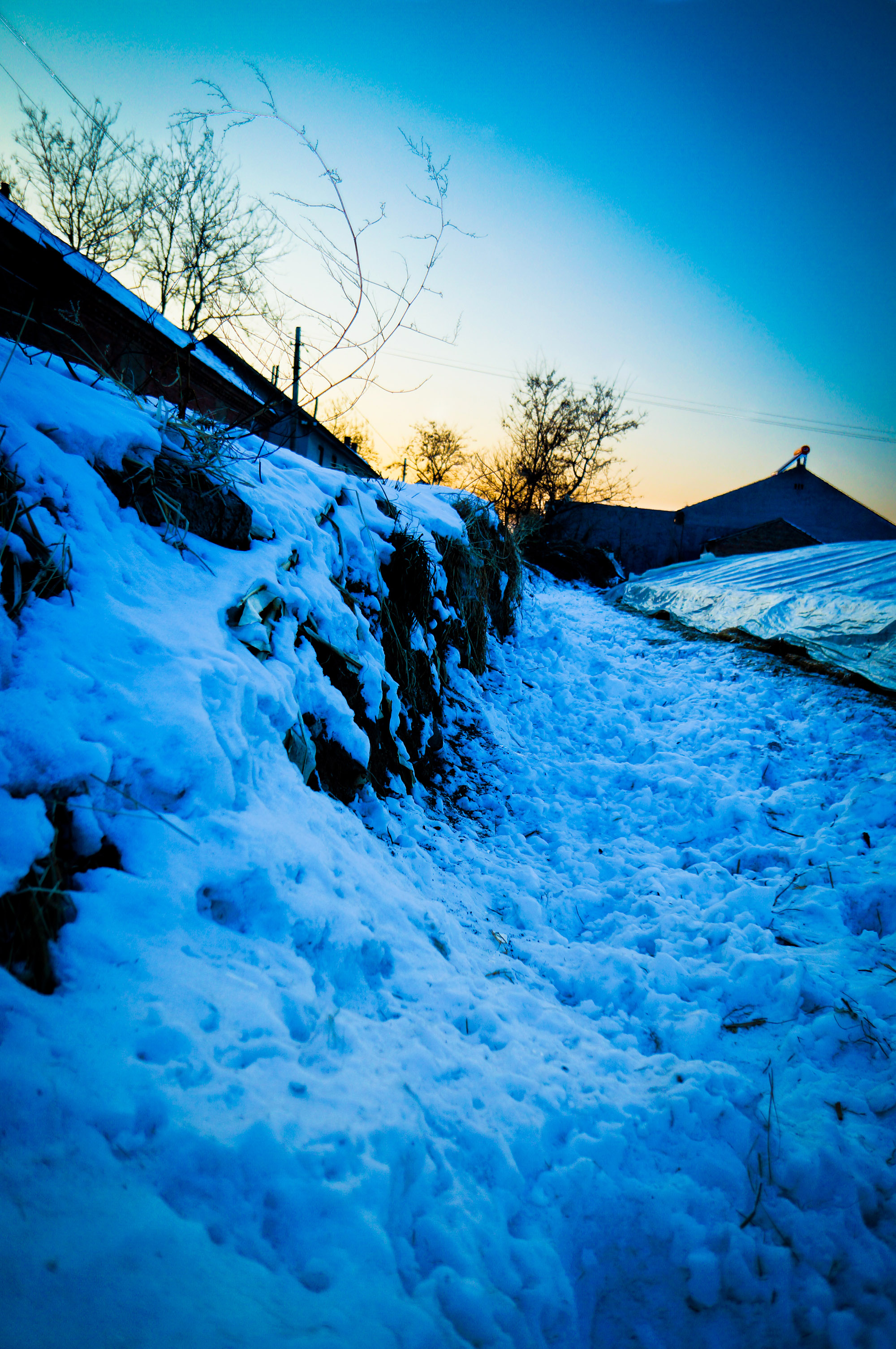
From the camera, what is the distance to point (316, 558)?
2922 mm

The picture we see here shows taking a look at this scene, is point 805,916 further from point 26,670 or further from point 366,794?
point 26,670

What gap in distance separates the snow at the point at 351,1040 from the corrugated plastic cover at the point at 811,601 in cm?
280

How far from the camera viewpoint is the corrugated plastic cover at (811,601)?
4.81 meters

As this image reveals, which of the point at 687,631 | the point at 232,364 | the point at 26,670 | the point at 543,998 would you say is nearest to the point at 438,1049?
the point at 543,998

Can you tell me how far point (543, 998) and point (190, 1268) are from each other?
140cm

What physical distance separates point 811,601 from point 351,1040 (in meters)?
6.45

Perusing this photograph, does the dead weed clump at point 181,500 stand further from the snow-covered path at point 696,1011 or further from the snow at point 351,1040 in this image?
the snow-covered path at point 696,1011

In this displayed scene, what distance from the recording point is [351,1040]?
4.57ft

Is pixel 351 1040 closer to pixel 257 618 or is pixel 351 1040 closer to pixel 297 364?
pixel 257 618

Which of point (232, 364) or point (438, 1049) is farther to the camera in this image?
point (232, 364)

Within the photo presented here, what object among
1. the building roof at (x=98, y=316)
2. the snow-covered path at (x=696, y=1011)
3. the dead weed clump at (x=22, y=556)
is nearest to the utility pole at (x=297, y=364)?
the building roof at (x=98, y=316)

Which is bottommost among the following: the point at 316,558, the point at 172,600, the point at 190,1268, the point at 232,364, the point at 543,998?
the point at 543,998

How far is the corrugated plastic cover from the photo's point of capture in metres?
4.81

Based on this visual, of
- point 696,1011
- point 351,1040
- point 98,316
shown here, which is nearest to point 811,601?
point 696,1011
